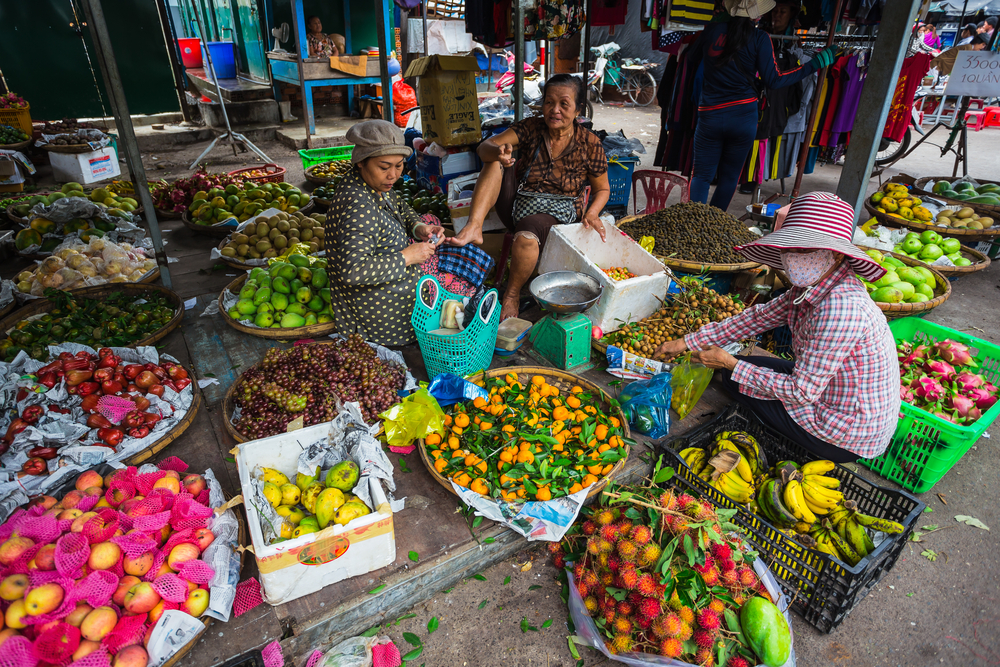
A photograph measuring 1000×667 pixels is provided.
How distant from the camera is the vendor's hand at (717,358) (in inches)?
95.0

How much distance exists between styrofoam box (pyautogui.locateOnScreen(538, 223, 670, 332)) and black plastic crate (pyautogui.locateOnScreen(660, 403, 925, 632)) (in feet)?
3.35

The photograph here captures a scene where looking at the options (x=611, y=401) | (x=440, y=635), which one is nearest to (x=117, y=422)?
(x=440, y=635)

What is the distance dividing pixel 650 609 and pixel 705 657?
0.73ft

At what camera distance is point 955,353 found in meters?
2.85

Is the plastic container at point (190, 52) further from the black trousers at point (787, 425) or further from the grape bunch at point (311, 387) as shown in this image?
the black trousers at point (787, 425)

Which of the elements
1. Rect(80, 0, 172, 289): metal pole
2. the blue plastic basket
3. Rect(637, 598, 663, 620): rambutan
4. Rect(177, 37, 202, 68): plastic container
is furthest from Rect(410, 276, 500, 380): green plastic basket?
Rect(177, 37, 202, 68): plastic container

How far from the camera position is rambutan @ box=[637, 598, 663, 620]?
165 centimetres

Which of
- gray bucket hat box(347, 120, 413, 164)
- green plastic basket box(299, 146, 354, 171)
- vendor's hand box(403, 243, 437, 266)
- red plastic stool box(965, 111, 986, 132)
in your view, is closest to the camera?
gray bucket hat box(347, 120, 413, 164)

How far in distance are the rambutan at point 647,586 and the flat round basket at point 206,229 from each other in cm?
472

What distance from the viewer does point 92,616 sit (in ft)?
4.96

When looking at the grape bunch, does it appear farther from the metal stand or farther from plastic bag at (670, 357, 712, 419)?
the metal stand

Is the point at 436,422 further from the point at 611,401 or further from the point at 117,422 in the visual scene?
the point at 117,422

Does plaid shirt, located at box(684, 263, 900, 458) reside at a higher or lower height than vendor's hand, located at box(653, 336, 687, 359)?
higher

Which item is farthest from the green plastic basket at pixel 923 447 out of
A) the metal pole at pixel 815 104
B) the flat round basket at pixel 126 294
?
the metal pole at pixel 815 104
